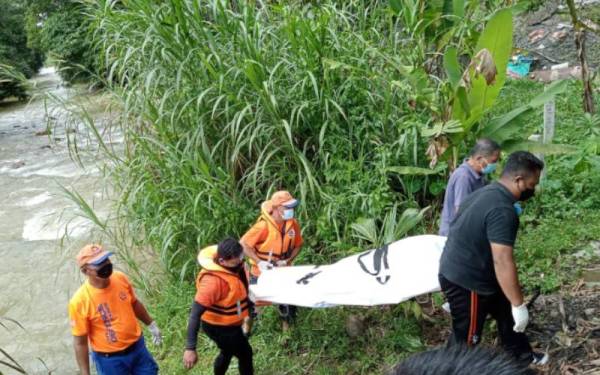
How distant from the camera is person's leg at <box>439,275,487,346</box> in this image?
2779 mm

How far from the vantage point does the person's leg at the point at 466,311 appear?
2779mm

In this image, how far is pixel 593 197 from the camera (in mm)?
4719


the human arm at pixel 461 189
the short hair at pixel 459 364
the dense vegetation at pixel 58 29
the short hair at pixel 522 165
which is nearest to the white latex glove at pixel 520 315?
the short hair at pixel 522 165

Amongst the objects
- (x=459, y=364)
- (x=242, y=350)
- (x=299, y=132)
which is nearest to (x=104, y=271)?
(x=242, y=350)

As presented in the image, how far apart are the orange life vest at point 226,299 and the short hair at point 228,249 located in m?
0.09

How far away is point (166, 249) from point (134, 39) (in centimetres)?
198

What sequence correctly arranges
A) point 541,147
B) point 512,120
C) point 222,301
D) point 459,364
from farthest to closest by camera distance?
point 512,120 → point 541,147 → point 222,301 → point 459,364

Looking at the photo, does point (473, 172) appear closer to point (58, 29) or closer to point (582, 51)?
point (582, 51)

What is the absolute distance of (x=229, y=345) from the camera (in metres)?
3.46

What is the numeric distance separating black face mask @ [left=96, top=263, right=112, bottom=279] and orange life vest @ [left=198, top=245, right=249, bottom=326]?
51cm

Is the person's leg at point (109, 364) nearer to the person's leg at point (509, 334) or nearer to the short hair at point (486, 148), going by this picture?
the person's leg at point (509, 334)

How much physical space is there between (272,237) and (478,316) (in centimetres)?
153

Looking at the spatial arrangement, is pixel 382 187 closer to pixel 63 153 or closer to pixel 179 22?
pixel 179 22

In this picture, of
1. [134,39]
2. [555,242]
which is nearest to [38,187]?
[134,39]
